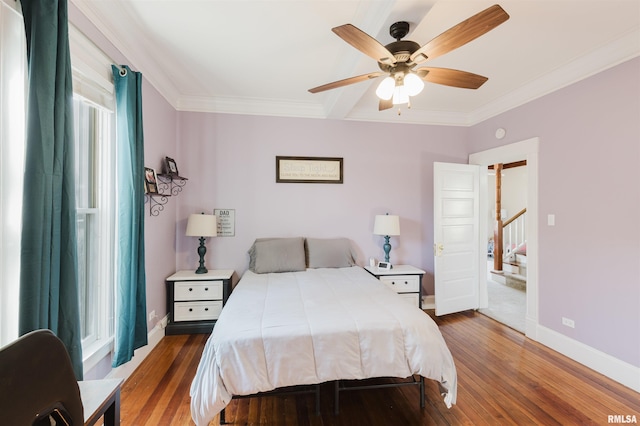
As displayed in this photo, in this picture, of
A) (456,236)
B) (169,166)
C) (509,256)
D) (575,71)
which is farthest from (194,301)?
(509,256)

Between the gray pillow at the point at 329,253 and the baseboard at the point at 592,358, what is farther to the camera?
the gray pillow at the point at 329,253

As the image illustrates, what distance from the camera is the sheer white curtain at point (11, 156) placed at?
123 cm

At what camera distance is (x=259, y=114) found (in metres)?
3.42

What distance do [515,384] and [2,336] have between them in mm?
3188

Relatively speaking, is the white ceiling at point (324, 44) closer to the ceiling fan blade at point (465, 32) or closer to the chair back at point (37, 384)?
the ceiling fan blade at point (465, 32)

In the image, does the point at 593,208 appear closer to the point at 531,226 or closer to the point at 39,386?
the point at 531,226

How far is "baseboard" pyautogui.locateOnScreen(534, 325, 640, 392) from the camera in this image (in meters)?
2.10

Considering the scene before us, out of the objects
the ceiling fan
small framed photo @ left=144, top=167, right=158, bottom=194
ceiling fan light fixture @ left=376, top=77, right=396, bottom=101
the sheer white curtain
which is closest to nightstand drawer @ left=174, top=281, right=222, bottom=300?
small framed photo @ left=144, top=167, right=158, bottom=194

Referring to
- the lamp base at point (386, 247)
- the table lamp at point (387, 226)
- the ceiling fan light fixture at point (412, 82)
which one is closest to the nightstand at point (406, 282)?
the lamp base at point (386, 247)

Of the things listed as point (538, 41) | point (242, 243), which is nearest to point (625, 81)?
point (538, 41)

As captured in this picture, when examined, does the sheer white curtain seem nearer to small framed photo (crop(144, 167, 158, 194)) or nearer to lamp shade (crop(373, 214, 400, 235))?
small framed photo (crop(144, 167, 158, 194))

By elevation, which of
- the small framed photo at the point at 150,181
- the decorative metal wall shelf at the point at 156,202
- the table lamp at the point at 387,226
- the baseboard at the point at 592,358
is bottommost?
the baseboard at the point at 592,358

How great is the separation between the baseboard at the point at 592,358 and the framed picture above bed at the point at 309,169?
9.03 ft

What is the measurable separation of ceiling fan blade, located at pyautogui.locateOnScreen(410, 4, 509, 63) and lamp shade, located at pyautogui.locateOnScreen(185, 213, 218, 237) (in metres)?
2.49
